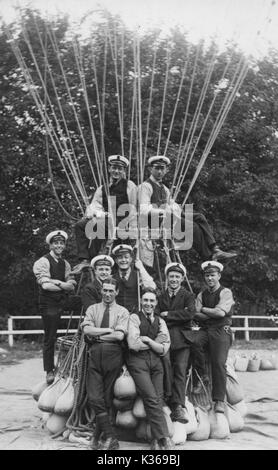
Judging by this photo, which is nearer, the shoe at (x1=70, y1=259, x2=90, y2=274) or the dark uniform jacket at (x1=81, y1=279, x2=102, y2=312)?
the dark uniform jacket at (x1=81, y1=279, x2=102, y2=312)

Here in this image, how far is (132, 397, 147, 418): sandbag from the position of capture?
5934 mm

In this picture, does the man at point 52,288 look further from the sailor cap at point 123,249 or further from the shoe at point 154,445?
the shoe at point 154,445

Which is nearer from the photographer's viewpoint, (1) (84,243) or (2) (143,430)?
(2) (143,430)

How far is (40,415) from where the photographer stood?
25.0 feet

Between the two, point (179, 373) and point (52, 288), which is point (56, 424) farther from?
point (52, 288)

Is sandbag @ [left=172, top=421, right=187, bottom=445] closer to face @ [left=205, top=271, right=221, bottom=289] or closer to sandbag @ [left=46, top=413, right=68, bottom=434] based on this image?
sandbag @ [left=46, top=413, right=68, bottom=434]

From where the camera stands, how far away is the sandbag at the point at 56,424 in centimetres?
644

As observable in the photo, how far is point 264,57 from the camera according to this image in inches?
790

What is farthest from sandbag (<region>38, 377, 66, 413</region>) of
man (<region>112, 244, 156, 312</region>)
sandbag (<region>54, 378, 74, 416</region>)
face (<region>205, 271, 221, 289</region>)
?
face (<region>205, 271, 221, 289</region>)

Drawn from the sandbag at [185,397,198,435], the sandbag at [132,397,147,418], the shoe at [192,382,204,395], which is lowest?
the sandbag at [185,397,198,435]

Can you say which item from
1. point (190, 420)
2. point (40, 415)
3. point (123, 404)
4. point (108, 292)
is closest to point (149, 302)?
point (108, 292)

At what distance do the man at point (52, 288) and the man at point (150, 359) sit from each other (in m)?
1.69

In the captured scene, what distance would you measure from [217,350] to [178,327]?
21.9 inches

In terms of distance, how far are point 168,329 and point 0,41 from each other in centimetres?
1418
